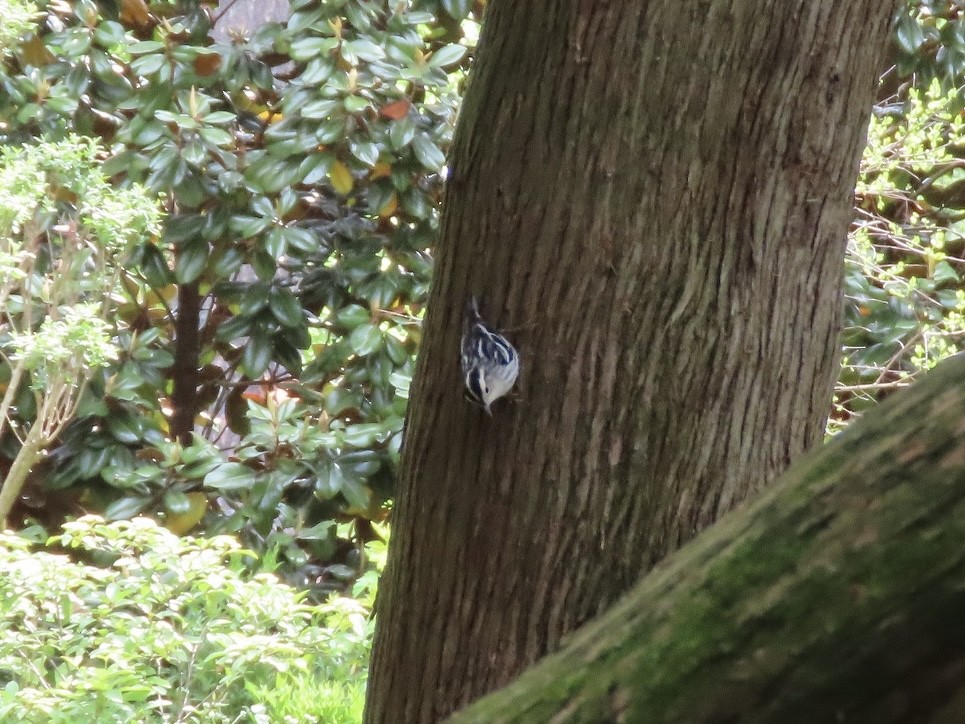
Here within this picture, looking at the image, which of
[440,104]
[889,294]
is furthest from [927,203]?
[440,104]

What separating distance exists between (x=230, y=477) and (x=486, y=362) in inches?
80.9

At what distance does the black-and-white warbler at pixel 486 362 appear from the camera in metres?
1.49

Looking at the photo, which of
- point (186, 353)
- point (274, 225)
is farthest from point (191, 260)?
point (186, 353)

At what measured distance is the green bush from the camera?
2.76 meters

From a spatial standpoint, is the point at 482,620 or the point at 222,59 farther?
the point at 222,59

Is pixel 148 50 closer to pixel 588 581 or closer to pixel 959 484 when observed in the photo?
pixel 588 581

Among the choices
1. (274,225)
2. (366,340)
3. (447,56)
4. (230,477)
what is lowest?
(230,477)

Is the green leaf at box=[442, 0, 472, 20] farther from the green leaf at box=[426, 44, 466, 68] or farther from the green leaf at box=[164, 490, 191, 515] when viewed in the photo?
the green leaf at box=[164, 490, 191, 515]

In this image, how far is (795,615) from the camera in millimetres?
760

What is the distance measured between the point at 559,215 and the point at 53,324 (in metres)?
1.94

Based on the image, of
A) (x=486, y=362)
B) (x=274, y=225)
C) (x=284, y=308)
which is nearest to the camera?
(x=486, y=362)

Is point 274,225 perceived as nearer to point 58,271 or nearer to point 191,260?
point 191,260

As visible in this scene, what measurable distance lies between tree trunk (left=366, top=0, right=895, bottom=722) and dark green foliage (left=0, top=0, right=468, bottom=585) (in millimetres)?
1719

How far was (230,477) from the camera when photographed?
10.9 ft
